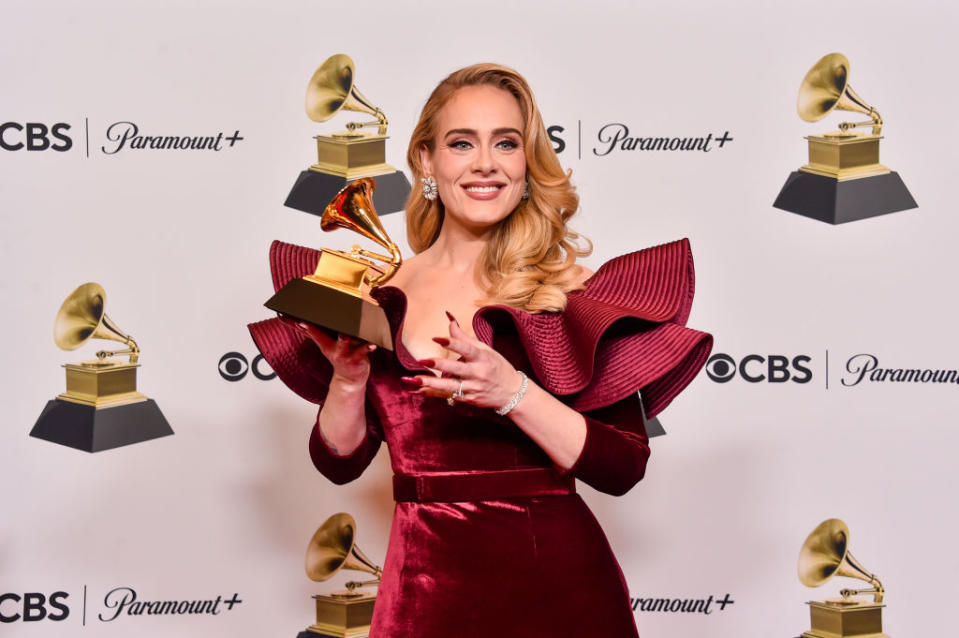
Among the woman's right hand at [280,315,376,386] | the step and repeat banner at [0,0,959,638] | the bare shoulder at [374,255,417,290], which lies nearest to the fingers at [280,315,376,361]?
the woman's right hand at [280,315,376,386]

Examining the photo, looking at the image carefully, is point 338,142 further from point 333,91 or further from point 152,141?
point 152,141

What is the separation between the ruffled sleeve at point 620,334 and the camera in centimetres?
198

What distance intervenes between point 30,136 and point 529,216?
1.64 m

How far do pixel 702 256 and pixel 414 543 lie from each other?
1.49 metres

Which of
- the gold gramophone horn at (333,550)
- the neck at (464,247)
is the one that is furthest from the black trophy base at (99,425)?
the neck at (464,247)

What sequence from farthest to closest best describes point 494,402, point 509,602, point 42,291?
point 42,291 < point 509,602 < point 494,402

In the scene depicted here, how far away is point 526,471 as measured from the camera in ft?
6.52

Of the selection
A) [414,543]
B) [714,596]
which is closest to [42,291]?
[414,543]

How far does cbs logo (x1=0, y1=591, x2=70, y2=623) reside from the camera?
3.13 metres

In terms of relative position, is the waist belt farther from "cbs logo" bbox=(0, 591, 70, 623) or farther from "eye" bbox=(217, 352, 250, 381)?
"cbs logo" bbox=(0, 591, 70, 623)

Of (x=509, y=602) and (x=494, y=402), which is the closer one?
(x=494, y=402)

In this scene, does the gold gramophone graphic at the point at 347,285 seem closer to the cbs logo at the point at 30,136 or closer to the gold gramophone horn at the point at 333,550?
the gold gramophone horn at the point at 333,550

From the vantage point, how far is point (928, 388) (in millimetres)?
3158

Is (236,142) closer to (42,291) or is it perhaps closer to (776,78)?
(42,291)
